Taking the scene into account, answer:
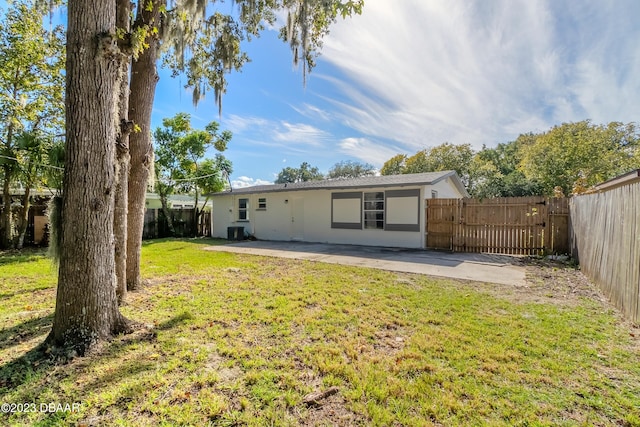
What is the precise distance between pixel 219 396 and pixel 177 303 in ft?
8.20

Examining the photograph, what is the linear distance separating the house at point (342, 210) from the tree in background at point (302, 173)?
3880 centimetres

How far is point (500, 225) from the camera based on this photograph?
31.0 feet

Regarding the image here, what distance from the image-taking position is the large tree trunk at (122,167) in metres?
3.62

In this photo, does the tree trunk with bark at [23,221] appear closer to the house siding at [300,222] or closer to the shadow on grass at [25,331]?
the house siding at [300,222]

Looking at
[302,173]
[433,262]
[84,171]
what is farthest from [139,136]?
[302,173]

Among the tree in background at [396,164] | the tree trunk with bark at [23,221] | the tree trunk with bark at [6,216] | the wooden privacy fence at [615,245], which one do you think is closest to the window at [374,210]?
the wooden privacy fence at [615,245]

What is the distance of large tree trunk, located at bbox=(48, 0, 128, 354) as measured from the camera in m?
2.71

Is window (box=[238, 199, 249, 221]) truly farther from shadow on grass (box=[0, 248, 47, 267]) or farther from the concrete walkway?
shadow on grass (box=[0, 248, 47, 267])

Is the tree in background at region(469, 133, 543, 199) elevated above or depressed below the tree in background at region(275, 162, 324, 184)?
below

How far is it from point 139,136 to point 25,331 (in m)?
3.02

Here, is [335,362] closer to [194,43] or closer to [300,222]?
[194,43]

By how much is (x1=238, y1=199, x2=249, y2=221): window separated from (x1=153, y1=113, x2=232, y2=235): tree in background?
270 centimetres

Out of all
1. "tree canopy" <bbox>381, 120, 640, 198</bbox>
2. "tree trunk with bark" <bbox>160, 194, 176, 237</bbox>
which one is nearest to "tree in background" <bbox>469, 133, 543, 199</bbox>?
"tree canopy" <bbox>381, 120, 640, 198</bbox>

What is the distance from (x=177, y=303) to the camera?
427 centimetres
